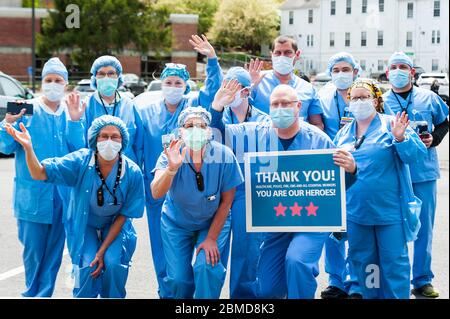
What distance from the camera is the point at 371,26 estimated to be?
2.71m

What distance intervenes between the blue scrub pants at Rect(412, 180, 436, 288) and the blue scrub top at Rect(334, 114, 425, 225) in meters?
0.85

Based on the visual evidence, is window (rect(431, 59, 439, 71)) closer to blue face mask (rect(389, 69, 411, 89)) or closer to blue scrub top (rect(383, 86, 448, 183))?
blue face mask (rect(389, 69, 411, 89))

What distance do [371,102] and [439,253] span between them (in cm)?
234

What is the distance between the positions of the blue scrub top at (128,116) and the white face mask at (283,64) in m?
0.95

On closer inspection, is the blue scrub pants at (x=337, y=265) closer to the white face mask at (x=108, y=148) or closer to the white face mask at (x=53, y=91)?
the white face mask at (x=108, y=148)

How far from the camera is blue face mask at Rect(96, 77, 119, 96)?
3768 millimetres

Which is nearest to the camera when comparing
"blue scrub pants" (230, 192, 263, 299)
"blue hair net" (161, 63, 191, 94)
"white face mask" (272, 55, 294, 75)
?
"blue hair net" (161, 63, 191, 94)

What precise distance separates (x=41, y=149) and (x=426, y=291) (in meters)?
2.63

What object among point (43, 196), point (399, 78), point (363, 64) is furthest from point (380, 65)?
point (43, 196)

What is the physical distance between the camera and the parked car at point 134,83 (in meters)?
3.33

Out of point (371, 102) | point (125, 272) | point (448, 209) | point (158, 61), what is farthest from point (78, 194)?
point (448, 209)

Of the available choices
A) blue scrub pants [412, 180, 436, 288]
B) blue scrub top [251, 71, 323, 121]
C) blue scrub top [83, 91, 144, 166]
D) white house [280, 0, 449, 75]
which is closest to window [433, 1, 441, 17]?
white house [280, 0, 449, 75]
